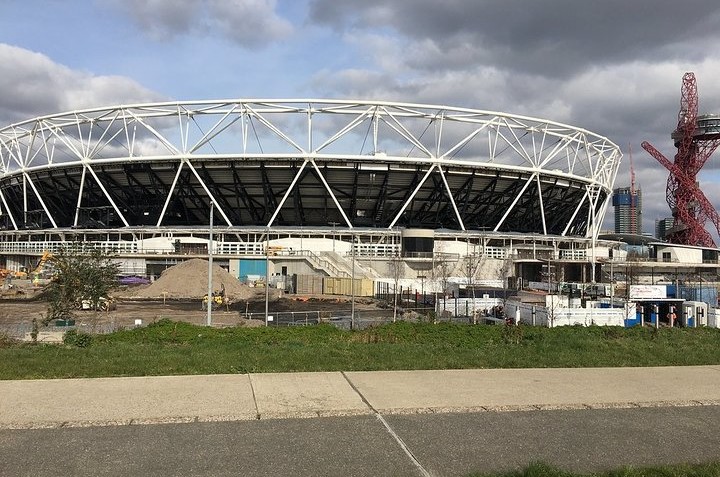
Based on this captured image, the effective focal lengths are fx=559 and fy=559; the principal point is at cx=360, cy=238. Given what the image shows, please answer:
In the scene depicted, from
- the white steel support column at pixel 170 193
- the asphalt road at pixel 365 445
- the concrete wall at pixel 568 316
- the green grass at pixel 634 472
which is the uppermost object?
the white steel support column at pixel 170 193

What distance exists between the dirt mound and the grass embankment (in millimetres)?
26682

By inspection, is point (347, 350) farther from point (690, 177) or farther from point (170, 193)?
point (690, 177)

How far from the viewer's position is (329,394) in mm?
7352

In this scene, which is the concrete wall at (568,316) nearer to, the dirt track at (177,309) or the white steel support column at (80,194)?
the dirt track at (177,309)

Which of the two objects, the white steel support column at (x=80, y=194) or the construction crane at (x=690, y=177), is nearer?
the white steel support column at (x=80, y=194)

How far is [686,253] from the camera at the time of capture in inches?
3206

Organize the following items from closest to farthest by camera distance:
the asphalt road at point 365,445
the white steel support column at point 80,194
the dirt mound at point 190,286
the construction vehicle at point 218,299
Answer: the asphalt road at point 365,445 → the construction vehicle at point 218,299 → the dirt mound at point 190,286 → the white steel support column at point 80,194

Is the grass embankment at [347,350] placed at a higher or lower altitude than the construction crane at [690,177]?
lower

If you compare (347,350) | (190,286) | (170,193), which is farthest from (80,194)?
(347,350)

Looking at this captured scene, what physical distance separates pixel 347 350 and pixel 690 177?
116m

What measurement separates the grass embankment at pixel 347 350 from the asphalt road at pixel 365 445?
2.80 meters

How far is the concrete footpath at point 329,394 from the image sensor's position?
20.9 feet

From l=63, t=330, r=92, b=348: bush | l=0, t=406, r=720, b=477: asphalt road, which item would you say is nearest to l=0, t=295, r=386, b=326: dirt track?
l=63, t=330, r=92, b=348: bush

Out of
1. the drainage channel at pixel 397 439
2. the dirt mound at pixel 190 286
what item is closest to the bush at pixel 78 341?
the drainage channel at pixel 397 439
